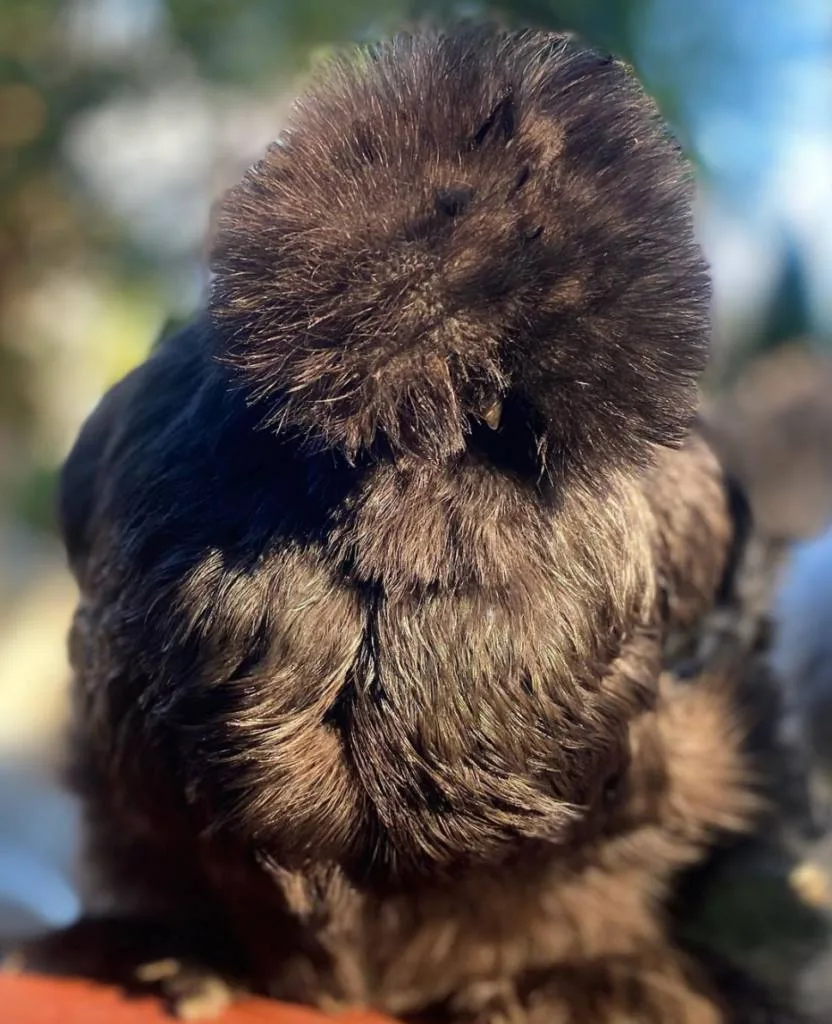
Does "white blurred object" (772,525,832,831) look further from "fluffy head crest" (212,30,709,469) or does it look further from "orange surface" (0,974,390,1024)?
"fluffy head crest" (212,30,709,469)

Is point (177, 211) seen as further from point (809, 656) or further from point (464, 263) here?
point (464, 263)

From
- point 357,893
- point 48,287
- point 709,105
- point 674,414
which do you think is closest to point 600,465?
point 674,414

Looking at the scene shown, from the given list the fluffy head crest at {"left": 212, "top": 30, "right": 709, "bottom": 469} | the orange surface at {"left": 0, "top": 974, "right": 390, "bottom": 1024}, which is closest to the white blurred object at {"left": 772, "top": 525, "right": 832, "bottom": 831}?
the orange surface at {"left": 0, "top": 974, "right": 390, "bottom": 1024}

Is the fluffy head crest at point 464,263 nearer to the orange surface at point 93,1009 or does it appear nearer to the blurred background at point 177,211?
the orange surface at point 93,1009

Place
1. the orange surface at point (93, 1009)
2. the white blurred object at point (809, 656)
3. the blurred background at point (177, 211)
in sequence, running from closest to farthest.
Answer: the orange surface at point (93, 1009) < the white blurred object at point (809, 656) < the blurred background at point (177, 211)

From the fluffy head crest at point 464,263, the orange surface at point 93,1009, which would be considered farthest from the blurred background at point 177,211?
the fluffy head crest at point 464,263

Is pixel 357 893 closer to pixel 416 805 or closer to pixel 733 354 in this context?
pixel 416 805
